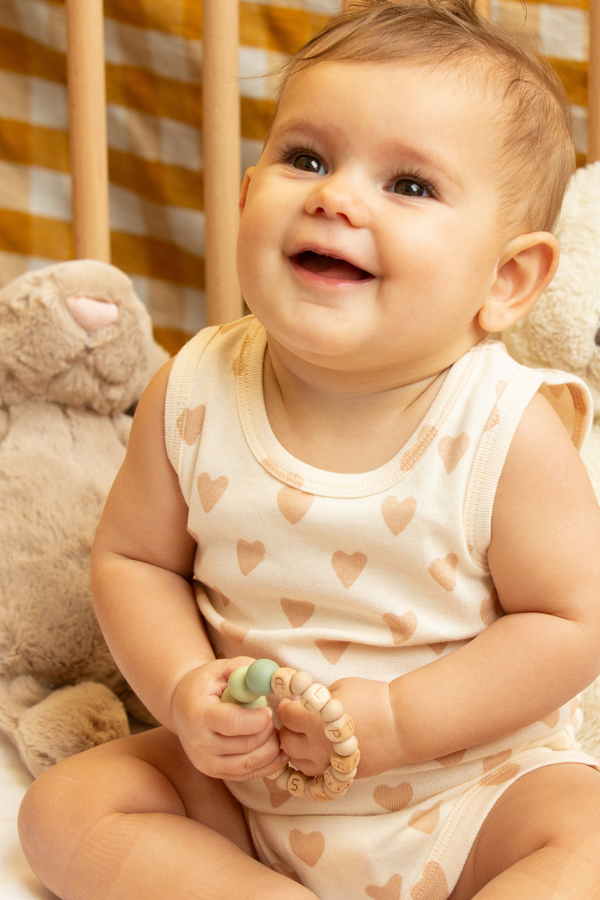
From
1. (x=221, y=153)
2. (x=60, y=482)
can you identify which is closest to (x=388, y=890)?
(x=60, y=482)

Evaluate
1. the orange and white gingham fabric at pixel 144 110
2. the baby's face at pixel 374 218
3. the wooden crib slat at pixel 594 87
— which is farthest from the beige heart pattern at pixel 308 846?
the orange and white gingham fabric at pixel 144 110

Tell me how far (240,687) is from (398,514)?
17 cm

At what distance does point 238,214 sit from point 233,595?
20.3 inches

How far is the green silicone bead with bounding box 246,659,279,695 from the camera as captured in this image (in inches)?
21.5

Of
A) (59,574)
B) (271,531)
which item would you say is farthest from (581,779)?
(59,574)

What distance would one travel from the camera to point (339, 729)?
55 centimetres

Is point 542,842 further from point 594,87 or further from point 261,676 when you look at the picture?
point 594,87

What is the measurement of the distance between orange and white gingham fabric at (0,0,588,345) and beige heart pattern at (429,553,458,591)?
0.80 m

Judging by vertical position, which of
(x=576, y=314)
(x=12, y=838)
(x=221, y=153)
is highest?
(x=221, y=153)

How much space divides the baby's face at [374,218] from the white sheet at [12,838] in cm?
40

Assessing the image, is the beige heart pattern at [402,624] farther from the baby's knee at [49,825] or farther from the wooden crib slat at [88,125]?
the wooden crib slat at [88,125]

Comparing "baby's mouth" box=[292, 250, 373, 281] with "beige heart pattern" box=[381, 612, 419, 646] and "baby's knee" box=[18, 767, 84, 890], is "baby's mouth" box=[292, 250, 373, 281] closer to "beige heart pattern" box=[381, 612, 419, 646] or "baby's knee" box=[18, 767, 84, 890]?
"beige heart pattern" box=[381, 612, 419, 646]

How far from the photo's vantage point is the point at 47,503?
2.88 feet

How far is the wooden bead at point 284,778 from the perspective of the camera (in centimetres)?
63
